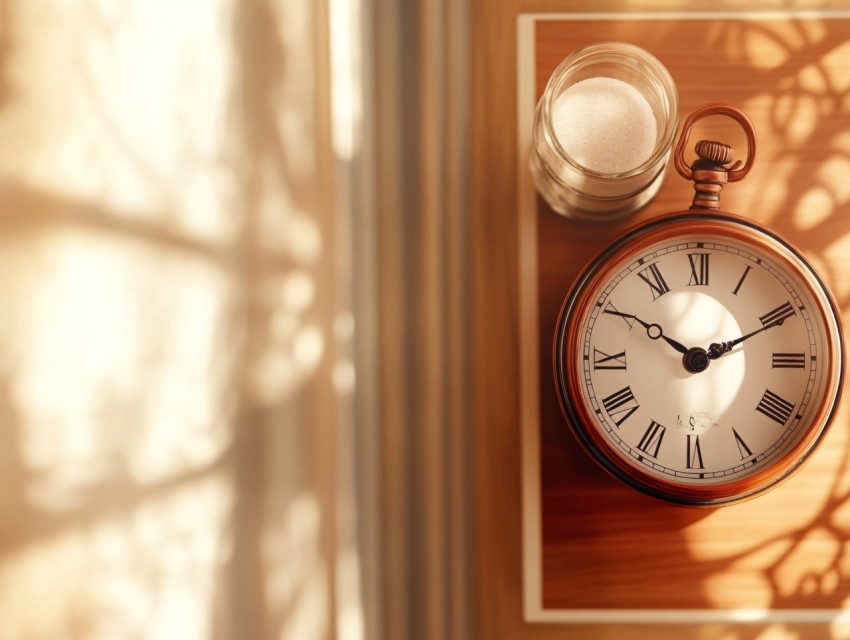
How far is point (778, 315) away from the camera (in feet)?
2.23

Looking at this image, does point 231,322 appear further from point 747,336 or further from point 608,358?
point 747,336

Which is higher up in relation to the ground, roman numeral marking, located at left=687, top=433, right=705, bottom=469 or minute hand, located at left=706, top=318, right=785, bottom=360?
minute hand, located at left=706, top=318, right=785, bottom=360

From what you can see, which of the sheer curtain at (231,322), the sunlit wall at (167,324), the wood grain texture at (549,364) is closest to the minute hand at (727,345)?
the wood grain texture at (549,364)

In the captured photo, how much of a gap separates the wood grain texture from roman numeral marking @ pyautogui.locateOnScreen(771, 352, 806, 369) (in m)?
0.12

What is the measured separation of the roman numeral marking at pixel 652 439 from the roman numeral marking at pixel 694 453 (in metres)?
0.03

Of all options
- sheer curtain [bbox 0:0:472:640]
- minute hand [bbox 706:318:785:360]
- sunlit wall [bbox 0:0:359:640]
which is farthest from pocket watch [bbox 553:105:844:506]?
sunlit wall [bbox 0:0:359:640]

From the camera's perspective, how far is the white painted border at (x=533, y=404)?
0.74 m

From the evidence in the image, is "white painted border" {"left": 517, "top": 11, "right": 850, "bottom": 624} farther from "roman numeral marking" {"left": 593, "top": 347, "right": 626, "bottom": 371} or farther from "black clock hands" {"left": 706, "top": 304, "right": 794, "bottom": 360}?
"black clock hands" {"left": 706, "top": 304, "right": 794, "bottom": 360}

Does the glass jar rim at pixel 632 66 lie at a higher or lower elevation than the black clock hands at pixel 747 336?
higher

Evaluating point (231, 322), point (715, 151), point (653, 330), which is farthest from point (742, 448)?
point (231, 322)

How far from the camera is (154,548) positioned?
1.52 feet

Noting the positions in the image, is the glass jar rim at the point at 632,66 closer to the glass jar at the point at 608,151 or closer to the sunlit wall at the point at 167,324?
the glass jar at the point at 608,151

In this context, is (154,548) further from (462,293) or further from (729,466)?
(729,466)

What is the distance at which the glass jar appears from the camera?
2.14ft
